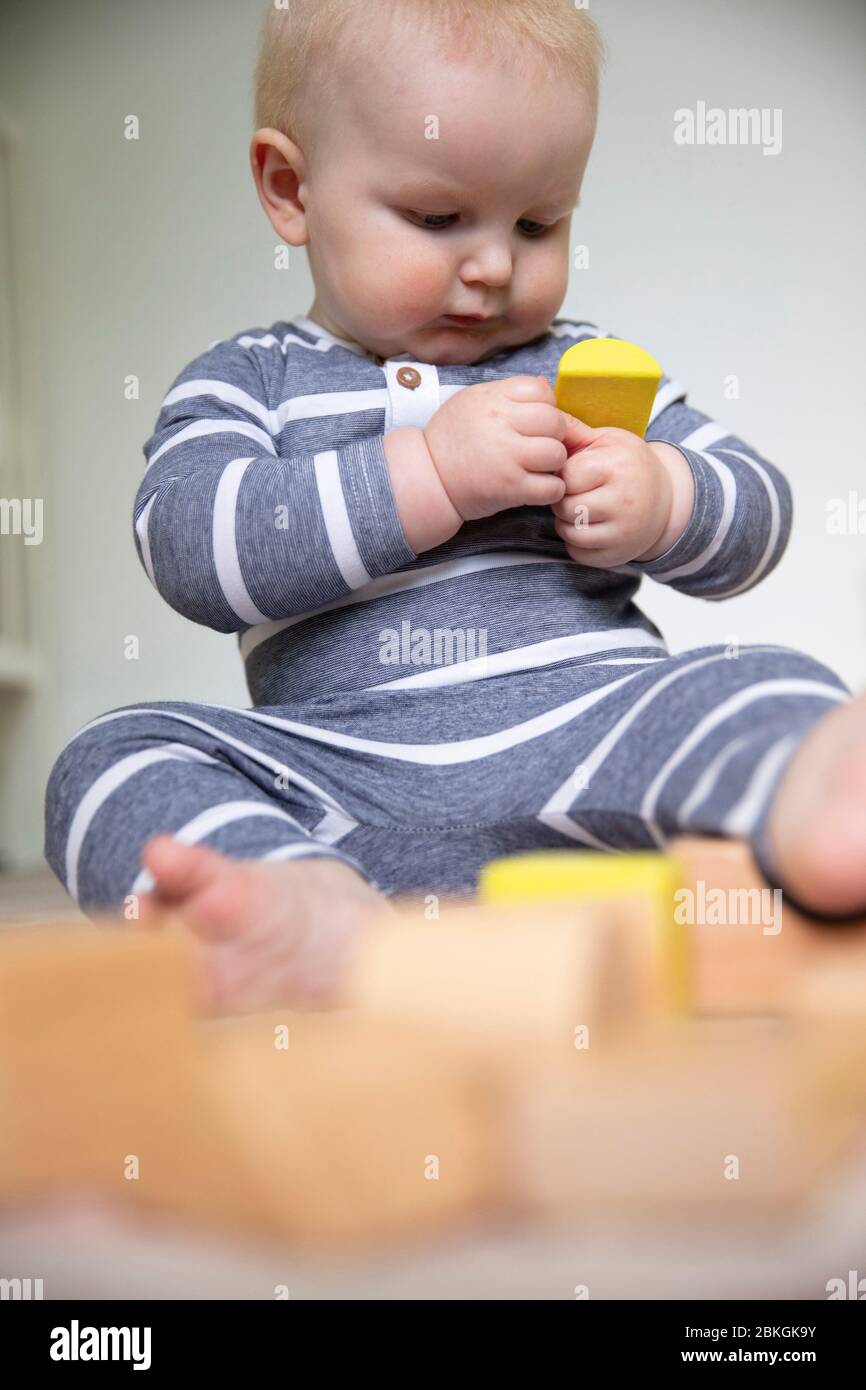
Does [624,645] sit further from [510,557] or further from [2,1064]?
[2,1064]

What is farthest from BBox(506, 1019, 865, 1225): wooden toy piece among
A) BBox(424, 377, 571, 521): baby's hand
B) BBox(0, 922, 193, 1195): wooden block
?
BBox(424, 377, 571, 521): baby's hand

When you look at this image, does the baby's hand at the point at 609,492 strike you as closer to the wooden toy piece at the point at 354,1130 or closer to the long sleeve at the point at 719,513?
the long sleeve at the point at 719,513

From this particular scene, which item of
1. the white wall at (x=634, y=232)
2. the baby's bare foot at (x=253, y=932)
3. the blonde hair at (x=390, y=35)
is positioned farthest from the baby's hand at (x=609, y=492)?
the white wall at (x=634, y=232)

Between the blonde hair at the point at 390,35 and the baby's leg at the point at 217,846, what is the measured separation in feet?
1.25

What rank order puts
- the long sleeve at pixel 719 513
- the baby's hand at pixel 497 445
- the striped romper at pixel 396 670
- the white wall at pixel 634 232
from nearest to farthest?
the striped romper at pixel 396 670 < the baby's hand at pixel 497 445 < the long sleeve at pixel 719 513 < the white wall at pixel 634 232

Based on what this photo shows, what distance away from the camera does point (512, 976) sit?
421mm

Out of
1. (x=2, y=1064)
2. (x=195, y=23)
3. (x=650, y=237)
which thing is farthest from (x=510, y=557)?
(x=195, y=23)

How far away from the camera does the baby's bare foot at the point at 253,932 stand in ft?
1.48

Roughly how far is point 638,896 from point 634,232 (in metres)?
1.32

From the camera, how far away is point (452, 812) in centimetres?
69

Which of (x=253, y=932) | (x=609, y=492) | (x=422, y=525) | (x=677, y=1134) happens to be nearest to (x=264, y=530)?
(x=422, y=525)

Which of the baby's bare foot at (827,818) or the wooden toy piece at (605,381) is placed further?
the wooden toy piece at (605,381)

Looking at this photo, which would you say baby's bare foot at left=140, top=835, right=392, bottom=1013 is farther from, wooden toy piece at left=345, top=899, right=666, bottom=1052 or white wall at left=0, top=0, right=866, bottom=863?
white wall at left=0, top=0, right=866, bottom=863

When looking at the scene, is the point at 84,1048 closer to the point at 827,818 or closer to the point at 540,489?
the point at 827,818
